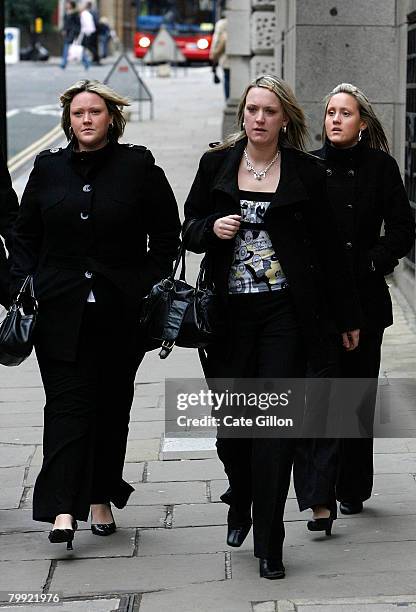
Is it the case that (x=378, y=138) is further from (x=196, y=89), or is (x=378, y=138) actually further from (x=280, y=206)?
(x=196, y=89)

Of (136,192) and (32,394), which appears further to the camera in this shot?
(32,394)

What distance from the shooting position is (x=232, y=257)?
5488mm

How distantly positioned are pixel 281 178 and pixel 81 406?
3.98ft

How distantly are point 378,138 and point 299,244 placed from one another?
3.26ft

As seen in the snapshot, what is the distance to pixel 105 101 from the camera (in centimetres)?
585

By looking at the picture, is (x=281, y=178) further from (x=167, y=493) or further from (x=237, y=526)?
(x=167, y=493)

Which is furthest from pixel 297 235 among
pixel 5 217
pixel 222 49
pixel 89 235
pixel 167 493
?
pixel 222 49

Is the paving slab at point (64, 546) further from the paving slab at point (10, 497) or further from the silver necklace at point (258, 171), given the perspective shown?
the silver necklace at point (258, 171)

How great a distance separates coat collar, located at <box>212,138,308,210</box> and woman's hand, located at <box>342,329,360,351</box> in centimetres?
60

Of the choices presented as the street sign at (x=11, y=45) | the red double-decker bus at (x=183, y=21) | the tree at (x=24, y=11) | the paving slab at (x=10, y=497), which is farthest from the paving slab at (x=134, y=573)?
the tree at (x=24, y=11)

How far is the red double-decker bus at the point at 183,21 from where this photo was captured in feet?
169

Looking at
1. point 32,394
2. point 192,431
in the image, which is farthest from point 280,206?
point 32,394

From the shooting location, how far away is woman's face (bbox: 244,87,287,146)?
217 inches

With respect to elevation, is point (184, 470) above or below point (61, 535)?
below
